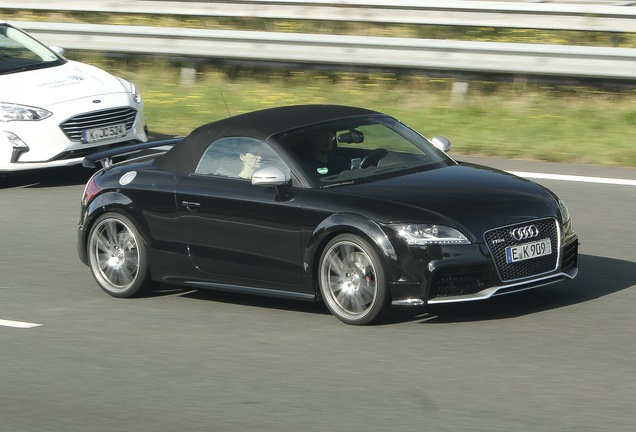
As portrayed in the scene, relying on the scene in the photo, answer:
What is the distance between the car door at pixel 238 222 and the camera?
28.1 ft

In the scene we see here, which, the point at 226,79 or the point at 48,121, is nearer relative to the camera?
the point at 48,121

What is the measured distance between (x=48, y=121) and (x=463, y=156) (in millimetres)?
4260

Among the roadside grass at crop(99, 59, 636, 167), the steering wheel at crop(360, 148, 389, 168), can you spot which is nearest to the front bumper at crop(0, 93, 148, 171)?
the roadside grass at crop(99, 59, 636, 167)

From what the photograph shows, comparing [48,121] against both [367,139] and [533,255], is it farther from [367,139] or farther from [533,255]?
[533,255]

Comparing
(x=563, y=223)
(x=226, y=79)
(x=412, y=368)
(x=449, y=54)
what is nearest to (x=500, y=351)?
(x=412, y=368)

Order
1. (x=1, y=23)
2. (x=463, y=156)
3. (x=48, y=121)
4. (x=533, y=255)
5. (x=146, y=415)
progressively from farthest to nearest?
(x=1, y=23)
(x=463, y=156)
(x=48, y=121)
(x=533, y=255)
(x=146, y=415)

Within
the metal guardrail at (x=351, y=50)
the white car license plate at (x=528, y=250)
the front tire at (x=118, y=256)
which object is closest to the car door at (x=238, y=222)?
the front tire at (x=118, y=256)

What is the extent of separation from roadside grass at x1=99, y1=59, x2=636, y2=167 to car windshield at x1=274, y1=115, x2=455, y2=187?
5.20 m

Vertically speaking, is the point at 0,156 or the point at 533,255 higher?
the point at 533,255

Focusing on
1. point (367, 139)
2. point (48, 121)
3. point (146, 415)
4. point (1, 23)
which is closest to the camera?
point (146, 415)

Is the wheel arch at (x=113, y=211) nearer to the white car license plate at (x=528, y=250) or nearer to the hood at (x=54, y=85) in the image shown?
the white car license plate at (x=528, y=250)

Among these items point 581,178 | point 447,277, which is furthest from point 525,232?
point 581,178

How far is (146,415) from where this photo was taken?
666 cm

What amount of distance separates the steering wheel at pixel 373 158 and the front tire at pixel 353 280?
751mm
